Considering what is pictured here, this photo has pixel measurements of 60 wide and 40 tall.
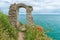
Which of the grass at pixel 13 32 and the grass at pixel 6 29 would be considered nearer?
the grass at pixel 6 29

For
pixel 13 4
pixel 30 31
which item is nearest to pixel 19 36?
pixel 30 31

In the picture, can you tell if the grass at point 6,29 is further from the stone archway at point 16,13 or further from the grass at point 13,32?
the stone archway at point 16,13

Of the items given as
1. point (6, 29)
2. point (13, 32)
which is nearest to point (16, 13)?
point (13, 32)

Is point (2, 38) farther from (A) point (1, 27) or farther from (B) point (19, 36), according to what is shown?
(B) point (19, 36)

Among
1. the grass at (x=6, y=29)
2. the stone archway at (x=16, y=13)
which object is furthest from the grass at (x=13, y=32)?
the stone archway at (x=16, y=13)

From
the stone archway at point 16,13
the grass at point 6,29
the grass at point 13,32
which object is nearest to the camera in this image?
the grass at point 6,29

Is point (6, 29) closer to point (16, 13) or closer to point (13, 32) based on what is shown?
point (13, 32)

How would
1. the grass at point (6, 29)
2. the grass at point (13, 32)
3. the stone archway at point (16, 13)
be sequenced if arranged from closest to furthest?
the grass at point (6, 29)
the grass at point (13, 32)
the stone archway at point (16, 13)

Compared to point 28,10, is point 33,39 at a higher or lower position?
lower

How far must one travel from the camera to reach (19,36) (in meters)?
30.3

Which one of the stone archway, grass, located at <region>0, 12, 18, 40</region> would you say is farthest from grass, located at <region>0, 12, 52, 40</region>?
the stone archway

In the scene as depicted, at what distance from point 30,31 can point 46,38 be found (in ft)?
6.12

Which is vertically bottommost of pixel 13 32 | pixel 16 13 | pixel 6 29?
pixel 13 32

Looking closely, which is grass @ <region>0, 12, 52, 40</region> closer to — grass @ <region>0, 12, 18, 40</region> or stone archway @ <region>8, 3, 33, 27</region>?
grass @ <region>0, 12, 18, 40</region>
